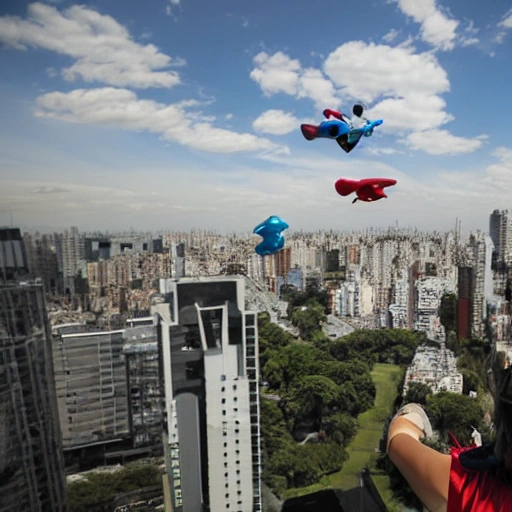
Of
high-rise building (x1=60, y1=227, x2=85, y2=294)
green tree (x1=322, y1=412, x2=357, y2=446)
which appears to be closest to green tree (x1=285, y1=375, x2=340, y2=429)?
green tree (x1=322, y1=412, x2=357, y2=446)

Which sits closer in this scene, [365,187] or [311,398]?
[365,187]

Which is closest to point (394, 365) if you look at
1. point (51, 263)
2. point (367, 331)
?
point (367, 331)

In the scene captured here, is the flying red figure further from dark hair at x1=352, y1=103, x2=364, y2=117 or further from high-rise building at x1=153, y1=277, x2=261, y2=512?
high-rise building at x1=153, y1=277, x2=261, y2=512

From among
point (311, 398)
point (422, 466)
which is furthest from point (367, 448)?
point (422, 466)

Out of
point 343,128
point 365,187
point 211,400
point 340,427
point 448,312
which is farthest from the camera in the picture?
point 448,312

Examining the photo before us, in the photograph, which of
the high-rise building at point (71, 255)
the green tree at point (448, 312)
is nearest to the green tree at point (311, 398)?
the green tree at point (448, 312)

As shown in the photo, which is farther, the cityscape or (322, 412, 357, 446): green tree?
(322, 412, 357, 446): green tree

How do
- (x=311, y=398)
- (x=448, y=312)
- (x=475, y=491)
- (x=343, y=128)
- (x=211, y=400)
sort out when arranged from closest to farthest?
1. (x=475, y=491)
2. (x=343, y=128)
3. (x=211, y=400)
4. (x=311, y=398)
5. (x=448, y=312)

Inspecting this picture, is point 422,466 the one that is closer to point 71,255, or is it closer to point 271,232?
Answer: point 271,232
